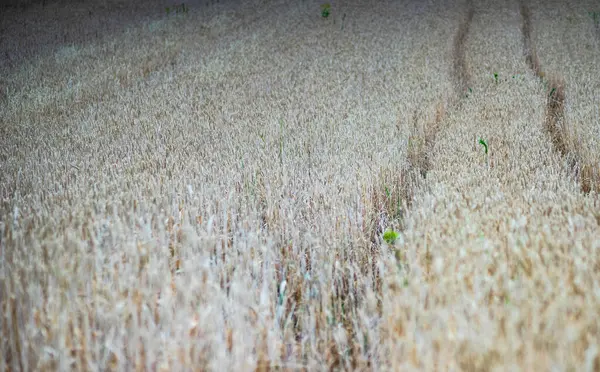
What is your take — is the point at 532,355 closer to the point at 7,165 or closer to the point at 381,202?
the point at 381,202

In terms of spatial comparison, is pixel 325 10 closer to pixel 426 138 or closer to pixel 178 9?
pixel 178 9

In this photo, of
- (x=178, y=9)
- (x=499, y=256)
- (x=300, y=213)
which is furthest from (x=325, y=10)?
(x=499, y=256)

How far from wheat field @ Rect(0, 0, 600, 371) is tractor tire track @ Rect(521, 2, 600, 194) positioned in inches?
1.0

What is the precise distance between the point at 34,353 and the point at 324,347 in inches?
32.9

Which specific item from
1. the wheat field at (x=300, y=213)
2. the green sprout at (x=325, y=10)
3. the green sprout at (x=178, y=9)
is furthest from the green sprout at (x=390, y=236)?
the green sprout at (x=178, y=9)

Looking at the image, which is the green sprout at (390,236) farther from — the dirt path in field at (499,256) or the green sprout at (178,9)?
the green sprout at (178,9)

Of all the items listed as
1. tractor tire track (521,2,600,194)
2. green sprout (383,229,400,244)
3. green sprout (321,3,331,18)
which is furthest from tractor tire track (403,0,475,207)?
green sprout (321,3,331,18)

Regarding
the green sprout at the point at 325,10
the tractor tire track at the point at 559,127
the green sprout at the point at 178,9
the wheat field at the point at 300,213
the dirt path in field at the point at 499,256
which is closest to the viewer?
the dirt path in field at the point at 499,256

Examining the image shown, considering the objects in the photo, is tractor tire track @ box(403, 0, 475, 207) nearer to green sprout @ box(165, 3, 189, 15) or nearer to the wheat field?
the wheat field

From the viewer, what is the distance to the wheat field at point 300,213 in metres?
1.20

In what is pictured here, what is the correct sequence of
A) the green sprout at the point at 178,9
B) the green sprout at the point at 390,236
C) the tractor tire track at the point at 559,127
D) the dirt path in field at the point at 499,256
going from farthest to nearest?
the green sprout at the point at 178,9 → the tractor tire track at the point at 559,127 → the green sprout at the point at 390,236 → the dirt path in field at the point at 499,256

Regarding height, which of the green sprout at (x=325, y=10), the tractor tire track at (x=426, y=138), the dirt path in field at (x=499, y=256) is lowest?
the dirt path in field at (x=499, y=256)

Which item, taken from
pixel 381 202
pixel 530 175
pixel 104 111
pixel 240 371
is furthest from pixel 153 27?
pixel 240 371

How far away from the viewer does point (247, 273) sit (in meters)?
1.62
